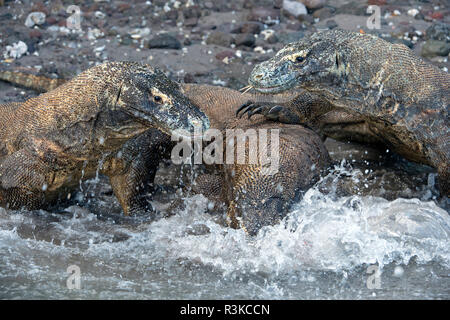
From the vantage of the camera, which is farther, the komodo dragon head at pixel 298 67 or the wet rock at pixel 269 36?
the wet rock at pixel 269 36

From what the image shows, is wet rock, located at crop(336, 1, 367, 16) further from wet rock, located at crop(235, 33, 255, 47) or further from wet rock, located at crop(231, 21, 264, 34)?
wet rock, located at crop(235, 33, 255, 47)

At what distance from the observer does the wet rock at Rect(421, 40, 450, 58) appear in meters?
8.20

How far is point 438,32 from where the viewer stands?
337 inches

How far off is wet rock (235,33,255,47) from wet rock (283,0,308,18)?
98 cm

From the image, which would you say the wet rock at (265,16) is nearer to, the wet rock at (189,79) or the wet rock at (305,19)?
the wet rock at (305,19)

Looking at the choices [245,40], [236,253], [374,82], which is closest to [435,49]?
[245,40]

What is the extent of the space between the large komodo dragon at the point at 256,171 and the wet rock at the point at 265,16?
294 centimetres

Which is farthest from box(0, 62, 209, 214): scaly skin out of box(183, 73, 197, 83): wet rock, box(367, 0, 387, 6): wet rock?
box(367, 0, 387, 6): wet rock

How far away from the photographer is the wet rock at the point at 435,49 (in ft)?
26.9

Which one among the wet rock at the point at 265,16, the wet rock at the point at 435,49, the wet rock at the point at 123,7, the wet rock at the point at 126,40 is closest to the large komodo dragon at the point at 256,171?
the wet rock at the point at 126,40

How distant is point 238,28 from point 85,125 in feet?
14.3

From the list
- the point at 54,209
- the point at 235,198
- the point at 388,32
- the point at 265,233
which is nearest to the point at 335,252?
the point at 265,233
